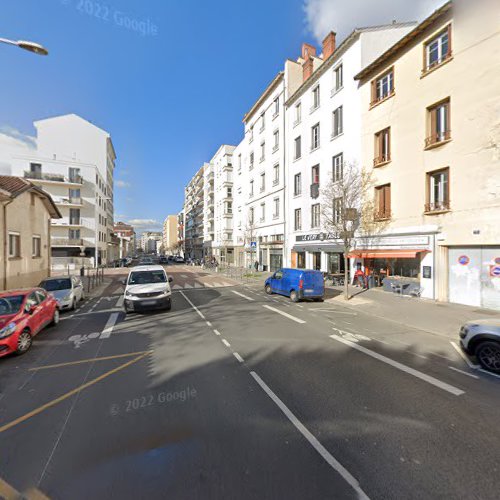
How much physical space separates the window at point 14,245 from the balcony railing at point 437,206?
Answer: 67.6 ft

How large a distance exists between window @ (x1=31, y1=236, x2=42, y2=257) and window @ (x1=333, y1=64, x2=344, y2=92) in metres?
22.2

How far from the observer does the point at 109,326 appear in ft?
28.7

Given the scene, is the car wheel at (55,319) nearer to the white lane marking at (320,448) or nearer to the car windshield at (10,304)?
the car windshield at (10,304)

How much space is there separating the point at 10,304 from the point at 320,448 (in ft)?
26.2

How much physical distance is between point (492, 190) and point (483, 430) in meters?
10.7

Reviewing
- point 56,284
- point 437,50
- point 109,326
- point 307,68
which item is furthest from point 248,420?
point 307,68

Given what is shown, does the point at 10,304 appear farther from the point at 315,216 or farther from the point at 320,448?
the point at 315,216

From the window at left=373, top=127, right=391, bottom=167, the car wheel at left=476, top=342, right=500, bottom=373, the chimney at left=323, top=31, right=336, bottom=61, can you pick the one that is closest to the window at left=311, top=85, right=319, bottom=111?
the chimney at left=323, top=31, right=336, bottom=61

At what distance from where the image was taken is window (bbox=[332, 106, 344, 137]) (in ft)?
61.5

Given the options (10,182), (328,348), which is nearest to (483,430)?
(328,348)

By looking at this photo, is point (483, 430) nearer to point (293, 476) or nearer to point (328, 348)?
point (293, 476)

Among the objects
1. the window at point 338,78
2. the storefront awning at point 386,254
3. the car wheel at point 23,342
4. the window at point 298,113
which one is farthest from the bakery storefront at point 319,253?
the car wheel at point 23,342

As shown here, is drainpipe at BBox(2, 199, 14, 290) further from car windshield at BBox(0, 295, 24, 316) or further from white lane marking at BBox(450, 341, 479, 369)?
white lane marking at BBox(450, 341, 479, 369)

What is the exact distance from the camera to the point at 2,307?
6.67 metres
